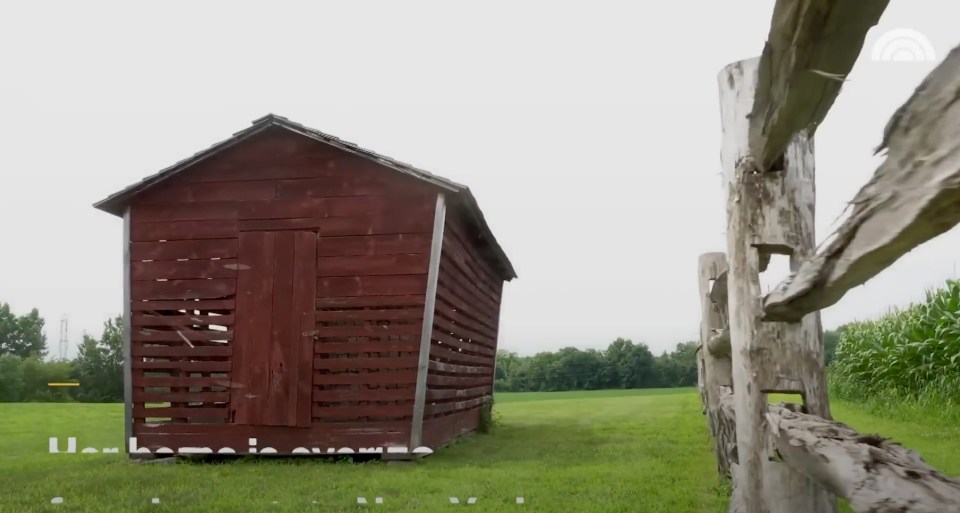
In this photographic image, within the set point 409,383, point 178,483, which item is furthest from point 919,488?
point 409,383

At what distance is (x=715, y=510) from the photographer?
477cm

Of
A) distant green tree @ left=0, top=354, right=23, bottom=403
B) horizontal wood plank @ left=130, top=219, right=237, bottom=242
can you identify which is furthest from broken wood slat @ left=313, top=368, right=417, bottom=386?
distant green tree @ left=0, top=354, right=23, bottom=403

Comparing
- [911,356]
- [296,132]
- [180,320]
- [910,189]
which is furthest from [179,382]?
[911,356]

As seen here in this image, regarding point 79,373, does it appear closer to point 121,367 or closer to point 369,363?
point 121,367

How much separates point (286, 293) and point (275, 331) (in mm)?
423

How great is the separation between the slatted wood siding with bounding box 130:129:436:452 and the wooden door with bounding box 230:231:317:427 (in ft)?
0.18

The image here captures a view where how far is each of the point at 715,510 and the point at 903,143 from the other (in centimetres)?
399

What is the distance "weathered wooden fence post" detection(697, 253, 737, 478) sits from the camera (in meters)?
5.20

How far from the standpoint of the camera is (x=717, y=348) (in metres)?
5.38

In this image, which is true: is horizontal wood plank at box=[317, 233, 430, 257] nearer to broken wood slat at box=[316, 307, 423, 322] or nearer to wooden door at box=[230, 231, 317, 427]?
wooden door at box=[230, 231, 317, 427]

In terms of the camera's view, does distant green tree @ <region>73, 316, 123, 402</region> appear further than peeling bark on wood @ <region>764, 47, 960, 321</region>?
Yes

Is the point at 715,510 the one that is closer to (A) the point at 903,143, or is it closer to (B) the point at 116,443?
(A) the point at 903,143

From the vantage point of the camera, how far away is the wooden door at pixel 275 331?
333 inches

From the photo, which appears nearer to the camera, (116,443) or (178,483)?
(178,483)
